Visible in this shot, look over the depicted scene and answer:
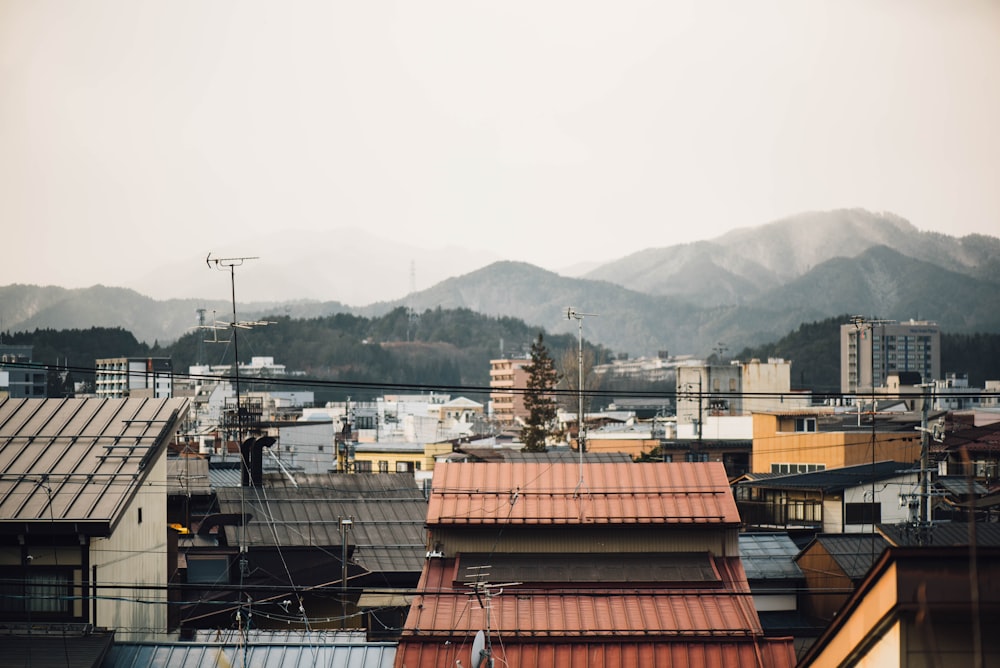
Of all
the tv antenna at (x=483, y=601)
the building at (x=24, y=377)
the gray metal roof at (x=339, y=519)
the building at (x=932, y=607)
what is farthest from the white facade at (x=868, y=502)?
the building at (x=24, y=377)

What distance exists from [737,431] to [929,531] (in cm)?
3543

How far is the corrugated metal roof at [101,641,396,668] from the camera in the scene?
12.1 meters

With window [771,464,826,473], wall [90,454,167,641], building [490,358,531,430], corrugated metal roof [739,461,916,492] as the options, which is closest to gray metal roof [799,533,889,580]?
corrugated metal roof [739,461,916,492]

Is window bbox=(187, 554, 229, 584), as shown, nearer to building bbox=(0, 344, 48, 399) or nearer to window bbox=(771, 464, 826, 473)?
window bbox=(771, 464, 826, 473)

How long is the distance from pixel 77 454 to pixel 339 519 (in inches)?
299

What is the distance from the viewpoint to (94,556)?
40.8ft

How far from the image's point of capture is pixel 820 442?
1430 inches

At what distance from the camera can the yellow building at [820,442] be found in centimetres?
Answer: 3388

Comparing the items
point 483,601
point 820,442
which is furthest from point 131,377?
point 483,601

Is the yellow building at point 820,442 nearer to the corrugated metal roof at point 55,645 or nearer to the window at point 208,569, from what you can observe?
the window at point 208,569

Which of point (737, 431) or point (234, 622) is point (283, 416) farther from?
point (234, 622)

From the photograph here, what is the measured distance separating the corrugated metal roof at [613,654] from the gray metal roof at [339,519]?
7.95 metres

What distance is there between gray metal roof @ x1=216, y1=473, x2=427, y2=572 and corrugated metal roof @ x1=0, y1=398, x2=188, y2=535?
17.3 ft

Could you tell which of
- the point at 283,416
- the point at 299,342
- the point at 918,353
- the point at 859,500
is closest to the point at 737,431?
the point at 859,500
